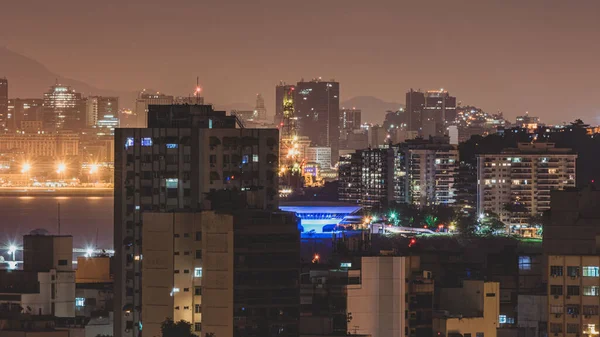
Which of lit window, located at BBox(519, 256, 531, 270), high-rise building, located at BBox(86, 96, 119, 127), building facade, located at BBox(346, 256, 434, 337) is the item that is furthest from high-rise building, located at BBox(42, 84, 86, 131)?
building facade, located at BBox(346, 256, 434, 337)

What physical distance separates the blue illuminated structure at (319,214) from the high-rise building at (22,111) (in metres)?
90.4

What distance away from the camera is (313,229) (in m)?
84.4

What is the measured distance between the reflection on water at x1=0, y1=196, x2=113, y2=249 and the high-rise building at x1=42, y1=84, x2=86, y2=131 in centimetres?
2026

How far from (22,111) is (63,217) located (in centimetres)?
6759

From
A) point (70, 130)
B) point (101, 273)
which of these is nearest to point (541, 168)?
point (101, 273)

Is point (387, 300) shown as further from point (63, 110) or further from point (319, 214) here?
point (63, 110)

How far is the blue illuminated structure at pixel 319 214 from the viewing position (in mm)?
83688

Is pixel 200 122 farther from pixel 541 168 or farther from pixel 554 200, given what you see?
pixel 541 168

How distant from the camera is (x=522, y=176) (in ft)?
286

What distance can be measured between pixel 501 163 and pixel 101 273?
56663 mm

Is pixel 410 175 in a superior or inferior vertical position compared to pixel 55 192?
superior

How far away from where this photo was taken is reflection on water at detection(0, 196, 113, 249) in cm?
8790

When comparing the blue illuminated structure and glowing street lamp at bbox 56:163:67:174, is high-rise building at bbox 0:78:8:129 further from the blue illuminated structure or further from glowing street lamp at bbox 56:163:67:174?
the blue illuminated structure

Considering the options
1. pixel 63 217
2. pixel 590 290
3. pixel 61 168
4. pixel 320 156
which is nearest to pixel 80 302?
pixel 590 290
